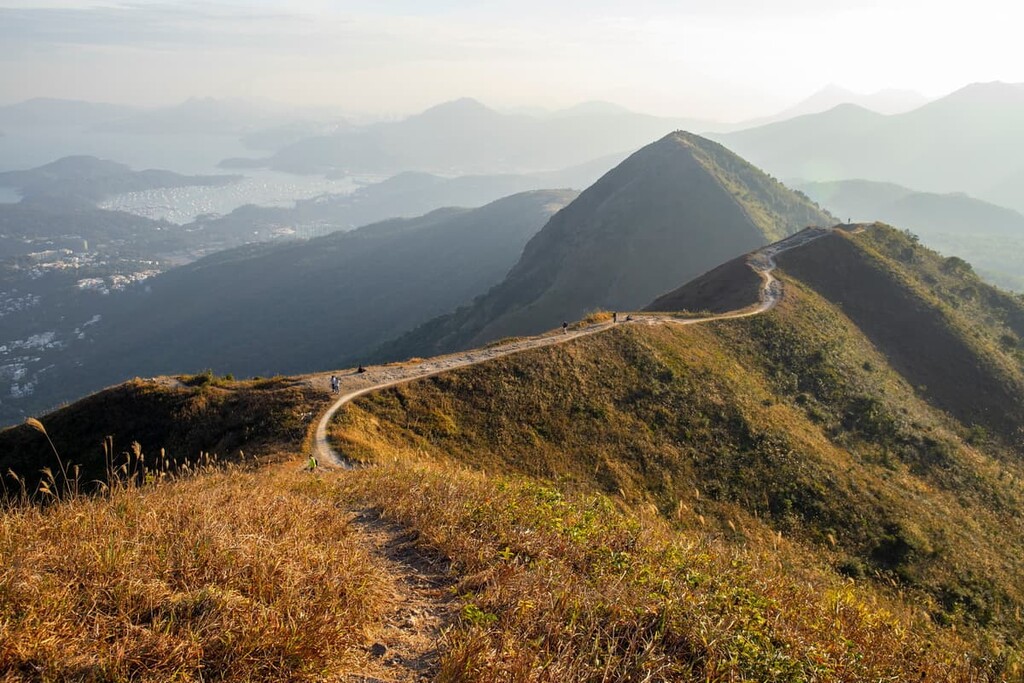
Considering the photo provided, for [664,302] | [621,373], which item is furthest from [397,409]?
[664,302]

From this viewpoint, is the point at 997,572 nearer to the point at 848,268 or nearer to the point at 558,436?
the point at 558,436

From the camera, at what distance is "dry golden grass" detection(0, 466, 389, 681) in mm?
4242

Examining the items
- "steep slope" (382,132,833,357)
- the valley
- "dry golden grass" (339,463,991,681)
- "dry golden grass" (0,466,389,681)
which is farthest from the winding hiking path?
"steep slope" (382,132,833,357)

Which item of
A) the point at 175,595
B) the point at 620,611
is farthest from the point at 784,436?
the point at 175,595

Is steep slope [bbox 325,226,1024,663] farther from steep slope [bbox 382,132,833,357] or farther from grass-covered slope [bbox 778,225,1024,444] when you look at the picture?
steep slope [bbox 382,132,833,357]

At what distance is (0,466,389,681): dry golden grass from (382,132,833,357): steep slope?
337 feet

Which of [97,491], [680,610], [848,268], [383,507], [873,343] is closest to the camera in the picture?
[680,610]

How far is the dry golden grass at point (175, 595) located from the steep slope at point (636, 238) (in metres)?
103

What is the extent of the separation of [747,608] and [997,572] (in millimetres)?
29269

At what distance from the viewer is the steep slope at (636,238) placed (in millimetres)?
118938

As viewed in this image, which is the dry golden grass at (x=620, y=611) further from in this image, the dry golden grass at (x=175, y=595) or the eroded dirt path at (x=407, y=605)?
the dry golden grass at (x=175, y=595)

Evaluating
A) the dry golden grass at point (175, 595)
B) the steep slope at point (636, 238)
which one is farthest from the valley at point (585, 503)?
the steep slope at point (636, 238)

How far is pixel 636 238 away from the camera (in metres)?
130

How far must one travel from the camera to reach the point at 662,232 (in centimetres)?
12875
